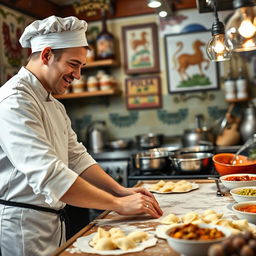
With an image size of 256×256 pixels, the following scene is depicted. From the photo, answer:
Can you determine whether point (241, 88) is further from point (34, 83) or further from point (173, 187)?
point (34, 83)

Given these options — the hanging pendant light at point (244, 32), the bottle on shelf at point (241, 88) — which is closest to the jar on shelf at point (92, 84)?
the bottle on shelf at point (241, 88)

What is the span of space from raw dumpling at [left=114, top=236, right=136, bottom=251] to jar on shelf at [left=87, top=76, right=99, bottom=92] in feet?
11.3

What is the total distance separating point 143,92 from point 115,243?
139 inches

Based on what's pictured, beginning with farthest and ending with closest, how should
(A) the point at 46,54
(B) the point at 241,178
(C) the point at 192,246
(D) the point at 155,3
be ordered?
(D) the point at 155,3 → (B) the point at 241,178 → (A) the point at 46,54 → (C) the point at 192,246

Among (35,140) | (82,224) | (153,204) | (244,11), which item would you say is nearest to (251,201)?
(153,204)

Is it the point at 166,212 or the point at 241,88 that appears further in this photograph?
the point at 241,88

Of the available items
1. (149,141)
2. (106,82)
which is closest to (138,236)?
(149,141)

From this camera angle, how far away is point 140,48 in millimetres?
4785

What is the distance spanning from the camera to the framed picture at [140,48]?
474cm

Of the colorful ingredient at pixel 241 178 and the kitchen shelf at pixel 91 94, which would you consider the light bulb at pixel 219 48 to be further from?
the kitchen shelf at pixel 91 94

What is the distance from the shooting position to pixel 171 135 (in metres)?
4.77

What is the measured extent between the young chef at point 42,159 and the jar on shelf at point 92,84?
8.59ft

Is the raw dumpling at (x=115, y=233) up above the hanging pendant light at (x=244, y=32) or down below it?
below

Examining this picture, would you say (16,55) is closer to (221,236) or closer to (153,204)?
(153,204)
